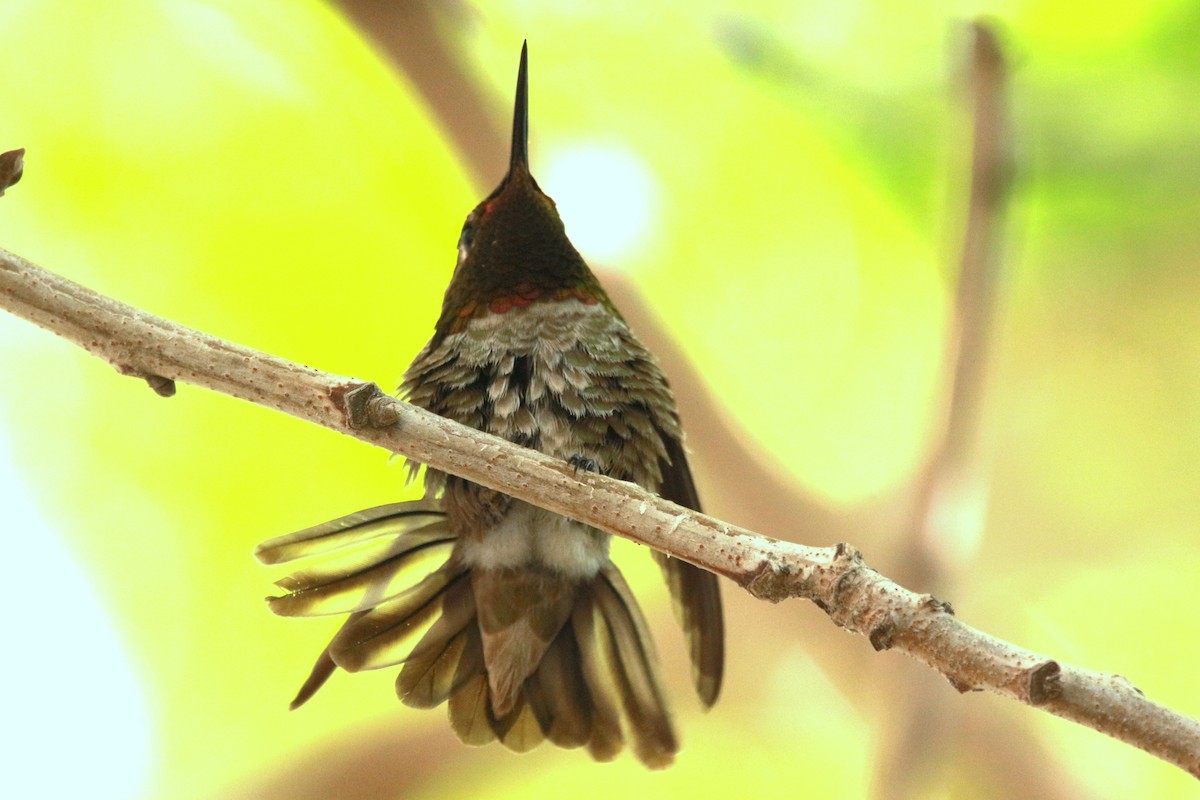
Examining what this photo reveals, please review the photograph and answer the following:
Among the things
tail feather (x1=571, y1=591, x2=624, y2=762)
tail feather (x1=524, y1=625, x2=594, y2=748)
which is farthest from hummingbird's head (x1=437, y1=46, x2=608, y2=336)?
tail feather (x1=524, y1=625, x2=594, y2=748)

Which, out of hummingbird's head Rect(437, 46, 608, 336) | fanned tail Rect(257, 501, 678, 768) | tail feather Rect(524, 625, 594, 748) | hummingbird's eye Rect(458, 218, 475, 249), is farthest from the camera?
hummingbird's eye Rect(458, 218, 475, 249)

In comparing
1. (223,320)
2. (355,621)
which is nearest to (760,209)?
(223,320)

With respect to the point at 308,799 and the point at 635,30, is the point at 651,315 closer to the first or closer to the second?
the point at 635,30

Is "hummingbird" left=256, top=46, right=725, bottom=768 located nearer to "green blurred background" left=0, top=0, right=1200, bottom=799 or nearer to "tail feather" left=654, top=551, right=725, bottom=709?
"tail feather" left=654, top=551, right=725, bottom=709

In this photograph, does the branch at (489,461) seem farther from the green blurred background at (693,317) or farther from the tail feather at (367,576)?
the green blurred background at (693,317)

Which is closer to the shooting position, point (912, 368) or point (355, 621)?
point (355, 621)

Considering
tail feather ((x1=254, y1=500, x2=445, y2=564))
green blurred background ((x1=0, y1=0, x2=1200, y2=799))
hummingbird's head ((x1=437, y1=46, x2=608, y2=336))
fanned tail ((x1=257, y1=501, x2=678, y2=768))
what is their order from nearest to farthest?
tail feather ((x1=254, y1=500, x2=445, y2=564)) → fanned tail ((x1=257, y1=501, x2=678, y2=768)) → hummingbird's head ((x1=437, y1=46, x2=608, y2=336)) → green blurred background ((x1=0, y1=0, x2=1200, y2=799))

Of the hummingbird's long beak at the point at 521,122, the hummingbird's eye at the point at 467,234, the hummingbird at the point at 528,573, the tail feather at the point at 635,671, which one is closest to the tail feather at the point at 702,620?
the hummingbird at the point at 528,573
